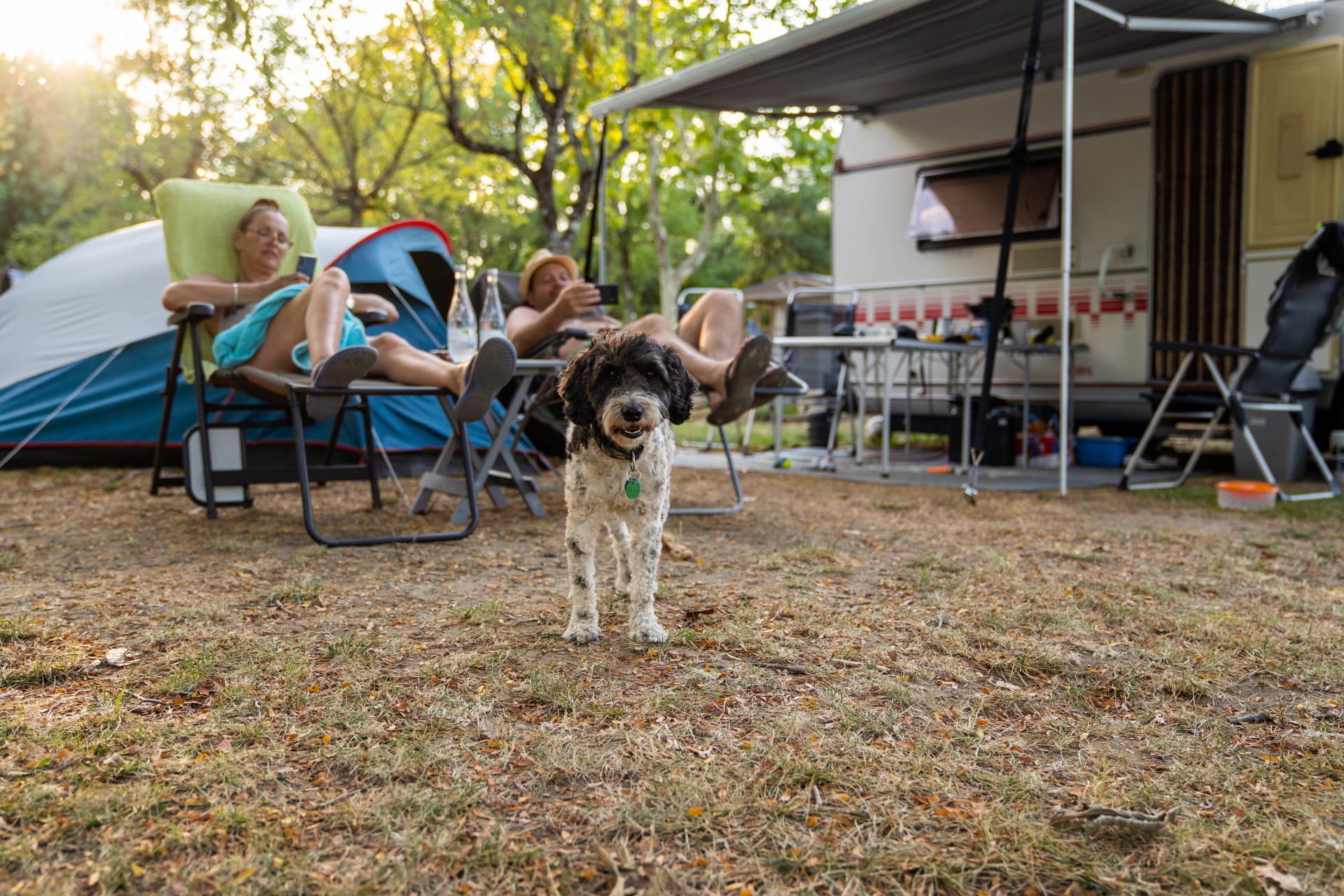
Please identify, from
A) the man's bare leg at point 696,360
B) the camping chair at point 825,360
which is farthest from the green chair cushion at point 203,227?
the camping chair at point 825,360

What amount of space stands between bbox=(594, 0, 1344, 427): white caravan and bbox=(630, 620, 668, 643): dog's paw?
430 centimetres

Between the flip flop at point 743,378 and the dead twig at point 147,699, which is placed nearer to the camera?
the dead twig at point 147,699

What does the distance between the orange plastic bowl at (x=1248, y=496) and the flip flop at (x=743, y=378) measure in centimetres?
284

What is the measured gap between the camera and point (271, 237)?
5484 mm

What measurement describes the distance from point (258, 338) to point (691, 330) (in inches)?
90.2

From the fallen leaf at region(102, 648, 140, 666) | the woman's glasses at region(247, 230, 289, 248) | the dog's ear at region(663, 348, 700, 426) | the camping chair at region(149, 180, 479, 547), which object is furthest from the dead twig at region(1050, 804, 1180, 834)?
the woman's glasses at region(247, 230, 289, 248)

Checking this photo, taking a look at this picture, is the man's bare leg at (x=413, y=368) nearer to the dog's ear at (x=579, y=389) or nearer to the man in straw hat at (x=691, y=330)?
the man in straw hat at (x=691, y=330)

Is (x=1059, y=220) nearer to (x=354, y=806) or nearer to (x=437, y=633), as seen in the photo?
(x=437, y=633)

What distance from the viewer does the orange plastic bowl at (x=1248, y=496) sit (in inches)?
217

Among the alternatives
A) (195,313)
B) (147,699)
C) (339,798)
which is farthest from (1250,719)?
(195,313)

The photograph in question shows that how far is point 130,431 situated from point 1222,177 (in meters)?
8.04

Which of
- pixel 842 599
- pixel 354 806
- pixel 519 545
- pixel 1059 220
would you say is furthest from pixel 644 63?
pixel 354 806

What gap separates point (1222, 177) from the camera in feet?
23.1

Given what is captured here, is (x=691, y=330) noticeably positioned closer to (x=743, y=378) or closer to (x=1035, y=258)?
(x=743, y=378)
